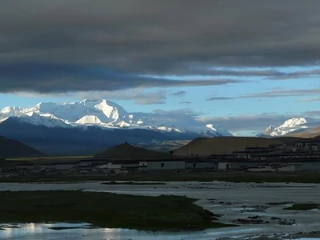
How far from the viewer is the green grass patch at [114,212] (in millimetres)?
45094

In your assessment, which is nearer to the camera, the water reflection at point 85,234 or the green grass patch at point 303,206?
the water reflection at point 85,234

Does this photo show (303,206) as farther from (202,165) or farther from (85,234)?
(202,165)

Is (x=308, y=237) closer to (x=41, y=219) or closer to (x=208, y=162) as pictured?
(x=41, y=219)

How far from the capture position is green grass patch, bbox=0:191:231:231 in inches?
1775

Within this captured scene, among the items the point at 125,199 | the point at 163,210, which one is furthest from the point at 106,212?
the point at 125,199

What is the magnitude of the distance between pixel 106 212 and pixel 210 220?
8.79 metres

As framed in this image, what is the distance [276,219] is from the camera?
1893 inches

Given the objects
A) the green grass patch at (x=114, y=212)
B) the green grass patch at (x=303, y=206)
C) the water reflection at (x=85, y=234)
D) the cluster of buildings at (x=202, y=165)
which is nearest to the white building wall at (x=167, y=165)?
the cluster of buildings at (x=202, y=165)

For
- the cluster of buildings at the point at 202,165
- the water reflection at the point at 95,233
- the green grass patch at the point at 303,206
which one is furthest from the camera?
the cluster of buildings at the point at 202,165

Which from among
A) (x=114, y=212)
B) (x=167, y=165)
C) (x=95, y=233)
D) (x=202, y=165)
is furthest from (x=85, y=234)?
(x=202, y=165)

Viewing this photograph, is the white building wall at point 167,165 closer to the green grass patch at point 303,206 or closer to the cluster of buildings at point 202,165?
the cluster of buildings at point 202,165

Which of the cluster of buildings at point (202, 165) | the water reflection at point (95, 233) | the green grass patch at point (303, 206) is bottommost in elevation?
the water reflection at point (95, 233)

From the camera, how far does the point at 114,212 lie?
51344 mm

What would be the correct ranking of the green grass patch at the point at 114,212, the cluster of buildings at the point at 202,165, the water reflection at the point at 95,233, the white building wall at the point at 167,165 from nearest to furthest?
the water reflection at the point at 95,233 < the green grass patch at the point at 114,212 < the cluster of buildings at the point at 202,165 < the white building wall at the point at 167,165
